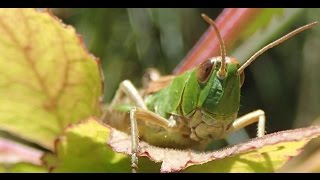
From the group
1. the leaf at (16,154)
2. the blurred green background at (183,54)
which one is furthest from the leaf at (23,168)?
the blurred green background at (183,54)

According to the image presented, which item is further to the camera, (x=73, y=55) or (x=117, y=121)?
(x=117, y=121)

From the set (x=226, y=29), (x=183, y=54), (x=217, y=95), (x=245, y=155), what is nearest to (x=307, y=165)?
(x=245, y=155)

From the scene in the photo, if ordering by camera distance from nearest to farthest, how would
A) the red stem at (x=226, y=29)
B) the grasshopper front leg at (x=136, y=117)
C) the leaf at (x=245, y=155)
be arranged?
the leaf at (x=245, y=155) → the grasshopper front leg at (x=136, y=117) → the red stem at (x=226, y=29)

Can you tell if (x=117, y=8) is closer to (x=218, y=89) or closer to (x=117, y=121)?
(x=117, y=121)

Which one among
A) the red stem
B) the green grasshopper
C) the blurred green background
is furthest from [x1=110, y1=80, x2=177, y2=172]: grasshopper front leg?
the blurred green background

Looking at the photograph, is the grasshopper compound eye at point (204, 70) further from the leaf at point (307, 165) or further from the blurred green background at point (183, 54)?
the blurred green background at point (183, 54)

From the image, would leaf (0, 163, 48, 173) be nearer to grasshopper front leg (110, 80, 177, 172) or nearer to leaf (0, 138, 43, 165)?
leaf (0, 138, 43, 165)
